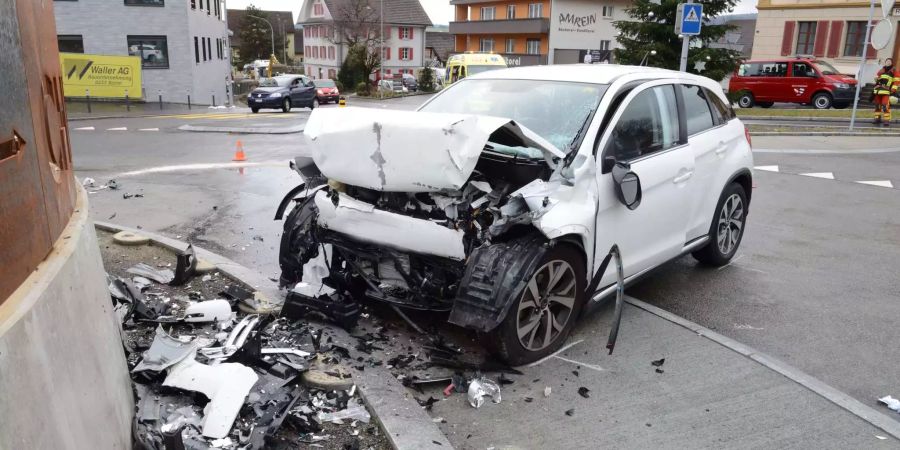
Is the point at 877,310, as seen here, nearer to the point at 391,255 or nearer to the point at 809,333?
the point at 809,333

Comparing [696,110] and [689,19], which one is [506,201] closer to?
[696,110]

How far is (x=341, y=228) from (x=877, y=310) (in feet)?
14.6

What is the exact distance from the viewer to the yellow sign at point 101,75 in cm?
2731

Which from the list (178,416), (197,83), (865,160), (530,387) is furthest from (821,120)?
(197,83)

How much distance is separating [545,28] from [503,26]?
548 centimetres

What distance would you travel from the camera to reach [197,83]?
35000 millimetres

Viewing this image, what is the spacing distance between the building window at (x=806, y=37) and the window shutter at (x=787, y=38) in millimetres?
378

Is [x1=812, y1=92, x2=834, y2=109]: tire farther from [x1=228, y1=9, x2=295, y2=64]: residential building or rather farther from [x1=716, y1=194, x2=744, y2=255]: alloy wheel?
[x1=228, y1=9, x2=295, y2=64]: residential building

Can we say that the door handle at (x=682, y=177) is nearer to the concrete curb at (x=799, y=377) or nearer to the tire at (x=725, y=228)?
the tire at (x=725, y=228)

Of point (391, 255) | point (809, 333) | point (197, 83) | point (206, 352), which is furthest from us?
point (197, 83)

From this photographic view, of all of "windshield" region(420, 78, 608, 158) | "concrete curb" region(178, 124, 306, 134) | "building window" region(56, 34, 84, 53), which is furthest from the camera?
"building window" region(56, 34, 84, 53)

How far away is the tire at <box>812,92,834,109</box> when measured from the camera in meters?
27.1

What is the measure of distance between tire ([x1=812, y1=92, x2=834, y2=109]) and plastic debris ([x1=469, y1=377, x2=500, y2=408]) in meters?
27.9

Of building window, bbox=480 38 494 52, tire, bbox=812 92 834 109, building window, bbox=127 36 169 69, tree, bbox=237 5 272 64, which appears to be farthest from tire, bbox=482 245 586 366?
tree, bbox=237 5 272 64
